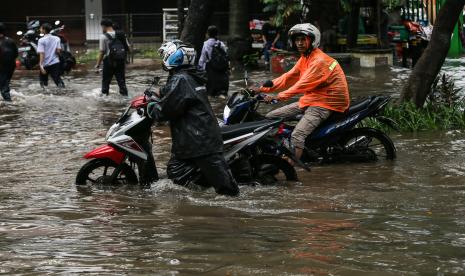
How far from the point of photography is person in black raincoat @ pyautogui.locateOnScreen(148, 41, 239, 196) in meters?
7.56

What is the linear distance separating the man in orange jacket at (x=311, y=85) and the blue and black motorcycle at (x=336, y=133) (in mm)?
130

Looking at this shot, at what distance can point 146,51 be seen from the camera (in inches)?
1121

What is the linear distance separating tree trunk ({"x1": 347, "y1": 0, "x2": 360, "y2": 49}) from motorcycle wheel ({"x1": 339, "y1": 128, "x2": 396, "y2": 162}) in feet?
46.1

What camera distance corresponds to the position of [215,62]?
55.3 feet

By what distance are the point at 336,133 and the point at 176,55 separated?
2669mm

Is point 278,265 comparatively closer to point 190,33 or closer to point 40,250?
point 40,250

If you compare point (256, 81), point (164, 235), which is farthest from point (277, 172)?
point (256, 81)

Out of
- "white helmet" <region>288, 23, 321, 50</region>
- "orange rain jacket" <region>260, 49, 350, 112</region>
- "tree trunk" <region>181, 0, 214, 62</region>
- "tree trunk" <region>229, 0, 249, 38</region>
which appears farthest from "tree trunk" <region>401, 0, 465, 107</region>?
"tree trunk" <region>229, 0, 249, 38</region>

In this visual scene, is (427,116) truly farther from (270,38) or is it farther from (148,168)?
(270,38)

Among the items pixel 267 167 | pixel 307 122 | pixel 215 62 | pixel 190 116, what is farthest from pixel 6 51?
pixel 190 116

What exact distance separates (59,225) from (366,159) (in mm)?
4357

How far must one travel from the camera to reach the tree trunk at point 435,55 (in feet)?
40.7

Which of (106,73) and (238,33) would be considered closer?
(106,73)

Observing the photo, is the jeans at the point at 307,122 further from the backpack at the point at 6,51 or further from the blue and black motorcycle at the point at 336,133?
the backpack at the point at 6,51
